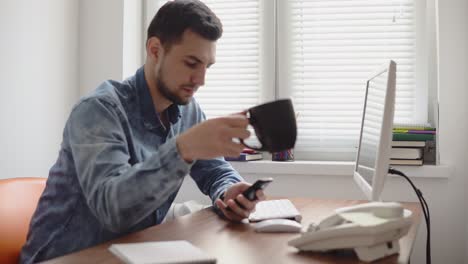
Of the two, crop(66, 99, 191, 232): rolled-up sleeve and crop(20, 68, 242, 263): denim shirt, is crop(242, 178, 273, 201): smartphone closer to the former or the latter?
crop(20, 68, 242, 263): denim shirt

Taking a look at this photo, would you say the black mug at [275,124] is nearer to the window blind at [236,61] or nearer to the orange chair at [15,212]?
the orange chair at [15,212]

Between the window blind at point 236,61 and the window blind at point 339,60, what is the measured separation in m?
0.15

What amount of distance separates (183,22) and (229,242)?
621mm

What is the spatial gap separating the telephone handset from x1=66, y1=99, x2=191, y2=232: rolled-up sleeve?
30 centimetres

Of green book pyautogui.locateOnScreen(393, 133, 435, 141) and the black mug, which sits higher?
the black mug

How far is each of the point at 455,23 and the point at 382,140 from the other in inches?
56.6

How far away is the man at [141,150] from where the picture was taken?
1.05m

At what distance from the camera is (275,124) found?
1.00 m

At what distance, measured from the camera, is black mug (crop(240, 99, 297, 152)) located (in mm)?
994

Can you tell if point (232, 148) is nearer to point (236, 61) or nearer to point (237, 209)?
point (237, 209)

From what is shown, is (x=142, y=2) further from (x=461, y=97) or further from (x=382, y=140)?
(x=382, y=140)

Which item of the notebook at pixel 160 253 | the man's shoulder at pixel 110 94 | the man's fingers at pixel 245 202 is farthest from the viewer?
the man's fingers at pixel 245 202

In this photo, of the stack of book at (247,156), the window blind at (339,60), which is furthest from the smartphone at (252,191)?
the window blind at (339,60)

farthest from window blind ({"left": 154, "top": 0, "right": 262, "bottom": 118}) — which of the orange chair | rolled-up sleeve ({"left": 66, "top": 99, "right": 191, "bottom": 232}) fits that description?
rolled-up sleeve ({"left": 66, "top": 99, "right": 191, "bottom": 232})
